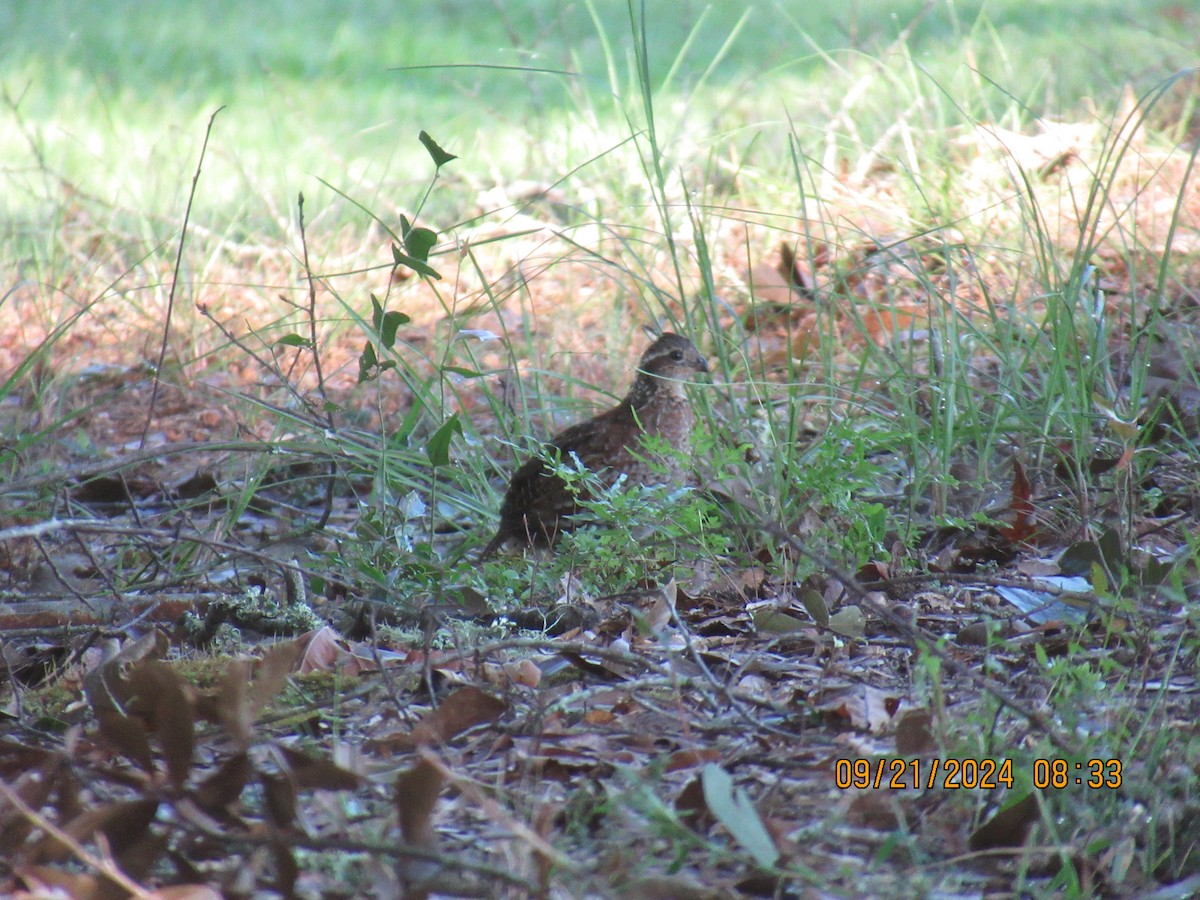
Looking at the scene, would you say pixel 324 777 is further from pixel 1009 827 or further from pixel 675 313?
pixel 675 313

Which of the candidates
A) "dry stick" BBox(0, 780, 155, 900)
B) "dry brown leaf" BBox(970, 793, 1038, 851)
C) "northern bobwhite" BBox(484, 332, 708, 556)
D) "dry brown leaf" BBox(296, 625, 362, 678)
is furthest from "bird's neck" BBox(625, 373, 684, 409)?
"dry stick" BBox(0, 780, 155, 900)

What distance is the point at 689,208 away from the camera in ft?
13.0

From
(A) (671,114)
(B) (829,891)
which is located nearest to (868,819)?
(B) (829,891)

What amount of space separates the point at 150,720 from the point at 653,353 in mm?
2987

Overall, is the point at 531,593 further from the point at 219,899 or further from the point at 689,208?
the point at 219,899

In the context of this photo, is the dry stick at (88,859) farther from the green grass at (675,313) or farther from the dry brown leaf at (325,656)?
the dry brown leaf at (325,656)

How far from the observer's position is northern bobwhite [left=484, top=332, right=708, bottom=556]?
4.33 meters

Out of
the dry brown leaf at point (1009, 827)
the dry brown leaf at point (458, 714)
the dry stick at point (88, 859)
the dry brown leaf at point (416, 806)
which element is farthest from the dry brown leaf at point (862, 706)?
the dry stick at point (88, 859)
